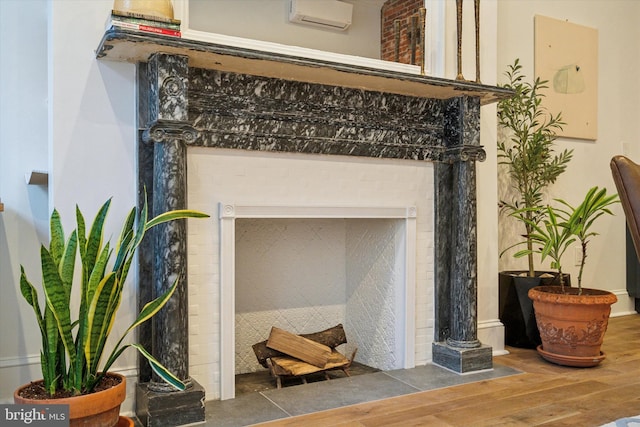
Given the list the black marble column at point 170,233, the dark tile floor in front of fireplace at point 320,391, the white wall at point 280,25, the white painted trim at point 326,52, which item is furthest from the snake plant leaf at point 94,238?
the white wall at point 280,25

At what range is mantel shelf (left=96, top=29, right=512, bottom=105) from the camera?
6.43 ft

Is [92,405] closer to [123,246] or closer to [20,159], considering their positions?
[123,246]

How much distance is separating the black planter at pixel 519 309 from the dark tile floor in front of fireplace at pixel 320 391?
0.46 meters

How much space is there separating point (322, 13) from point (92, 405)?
2.38 meters

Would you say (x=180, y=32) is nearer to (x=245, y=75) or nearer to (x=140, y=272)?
(x=245, y=75)

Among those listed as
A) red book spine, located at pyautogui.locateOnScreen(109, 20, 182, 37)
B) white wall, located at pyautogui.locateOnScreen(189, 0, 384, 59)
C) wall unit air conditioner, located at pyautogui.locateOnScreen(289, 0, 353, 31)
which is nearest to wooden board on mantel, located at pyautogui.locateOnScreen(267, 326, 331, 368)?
red book spine, located at pyautogui.locateOnScreen(109, 20, 182, 37)

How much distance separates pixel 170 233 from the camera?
205 centimetres

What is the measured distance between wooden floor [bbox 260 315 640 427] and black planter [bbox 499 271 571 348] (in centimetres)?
34

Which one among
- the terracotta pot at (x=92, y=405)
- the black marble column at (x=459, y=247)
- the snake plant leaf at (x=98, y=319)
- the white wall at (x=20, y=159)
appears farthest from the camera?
the black marble column at (x=459, y=247)

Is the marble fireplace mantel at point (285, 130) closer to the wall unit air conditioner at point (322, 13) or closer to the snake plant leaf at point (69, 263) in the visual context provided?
the snake plant leaf at point (69, 263)

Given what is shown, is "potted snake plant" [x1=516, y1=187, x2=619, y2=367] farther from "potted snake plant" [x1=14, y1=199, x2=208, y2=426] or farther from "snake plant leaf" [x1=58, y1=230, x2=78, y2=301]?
"snake plant leaf" [x1=58, y1=230, x2=78, y2=301]

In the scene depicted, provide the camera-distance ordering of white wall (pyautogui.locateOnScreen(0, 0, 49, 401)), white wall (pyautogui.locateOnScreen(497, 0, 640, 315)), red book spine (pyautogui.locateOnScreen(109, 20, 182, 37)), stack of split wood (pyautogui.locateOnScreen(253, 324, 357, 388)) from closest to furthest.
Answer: red book spine (pyautogui.locateOnScreen(109, 20, 182, 37)) → white wall (pyautogui.locateOnScreen(0, 0, 49, 401)) → stack of split wood (pyautogui.locateOnScreen(253, 324, 357, 388)) → white wall (pyautogui.locateOnScreen(497, 0, 640, 315))

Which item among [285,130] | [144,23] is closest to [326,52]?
[285,130]

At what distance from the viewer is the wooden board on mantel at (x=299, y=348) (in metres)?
2.65
